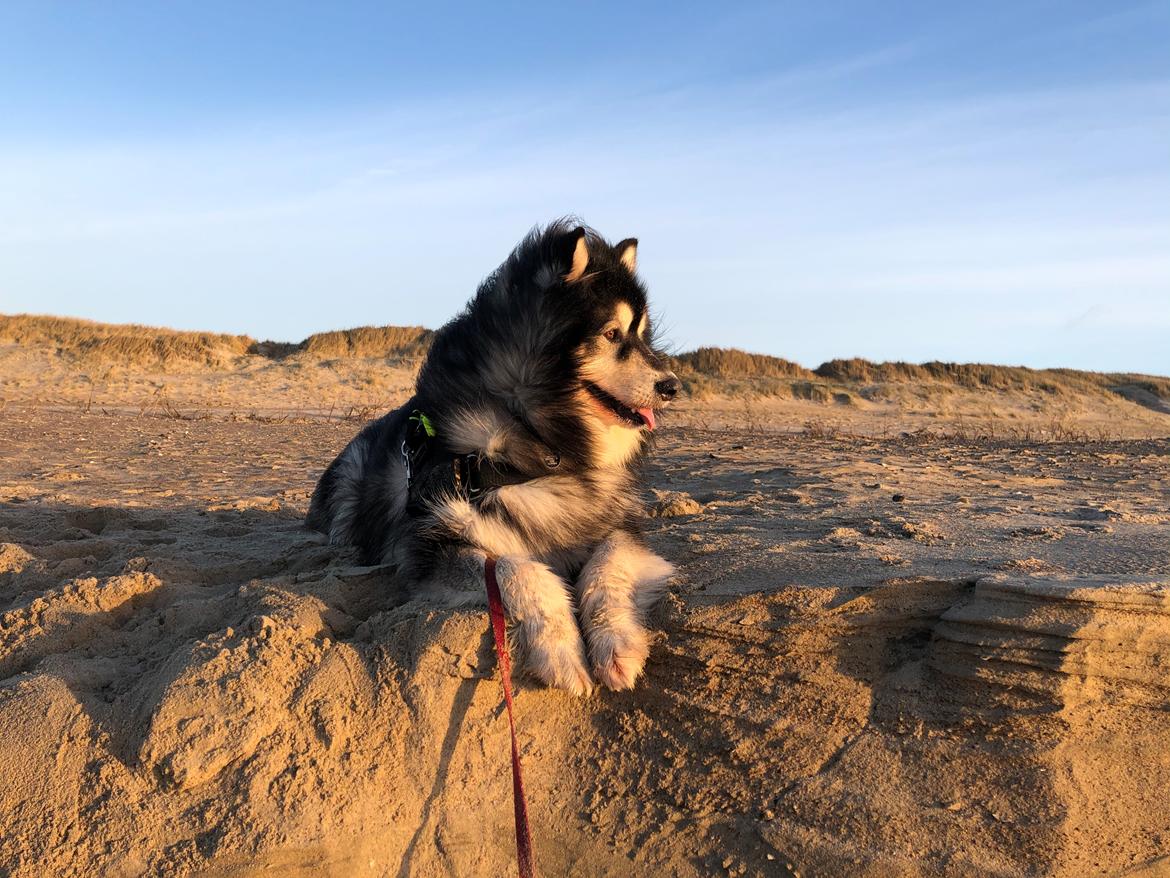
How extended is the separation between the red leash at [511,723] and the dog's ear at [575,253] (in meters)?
1.16

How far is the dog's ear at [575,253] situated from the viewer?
11.2 ft

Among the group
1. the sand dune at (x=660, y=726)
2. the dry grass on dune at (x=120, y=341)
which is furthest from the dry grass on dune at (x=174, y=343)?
the sand dune at (x=660, y=726)

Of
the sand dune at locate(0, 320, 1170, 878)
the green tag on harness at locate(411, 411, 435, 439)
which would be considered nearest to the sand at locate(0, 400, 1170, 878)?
the sand dune at locate(0, 320, 1170, 878)

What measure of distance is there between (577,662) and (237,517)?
3.50 metres

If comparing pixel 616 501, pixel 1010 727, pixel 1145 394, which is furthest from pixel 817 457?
pixel 1145 394

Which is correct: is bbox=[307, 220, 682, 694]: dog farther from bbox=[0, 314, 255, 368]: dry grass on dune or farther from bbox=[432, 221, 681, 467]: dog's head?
bbox=[0, 314, 255, 368]: dry grass on dune

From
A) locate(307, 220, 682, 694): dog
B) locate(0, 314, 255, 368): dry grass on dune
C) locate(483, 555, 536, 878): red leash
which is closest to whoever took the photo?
locate(483, 555, 536, 878): red leash

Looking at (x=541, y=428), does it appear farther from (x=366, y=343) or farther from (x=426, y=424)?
(x=366, y=343)

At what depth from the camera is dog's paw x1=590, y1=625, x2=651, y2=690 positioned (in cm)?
289

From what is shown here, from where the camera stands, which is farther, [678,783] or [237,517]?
[237,517]

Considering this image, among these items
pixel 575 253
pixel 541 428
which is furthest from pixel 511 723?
pixel 575 253

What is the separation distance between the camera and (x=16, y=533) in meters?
4.84

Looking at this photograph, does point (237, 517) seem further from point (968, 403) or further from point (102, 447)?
point (968, 403)

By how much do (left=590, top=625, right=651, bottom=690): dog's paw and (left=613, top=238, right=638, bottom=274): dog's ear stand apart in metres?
1.67
